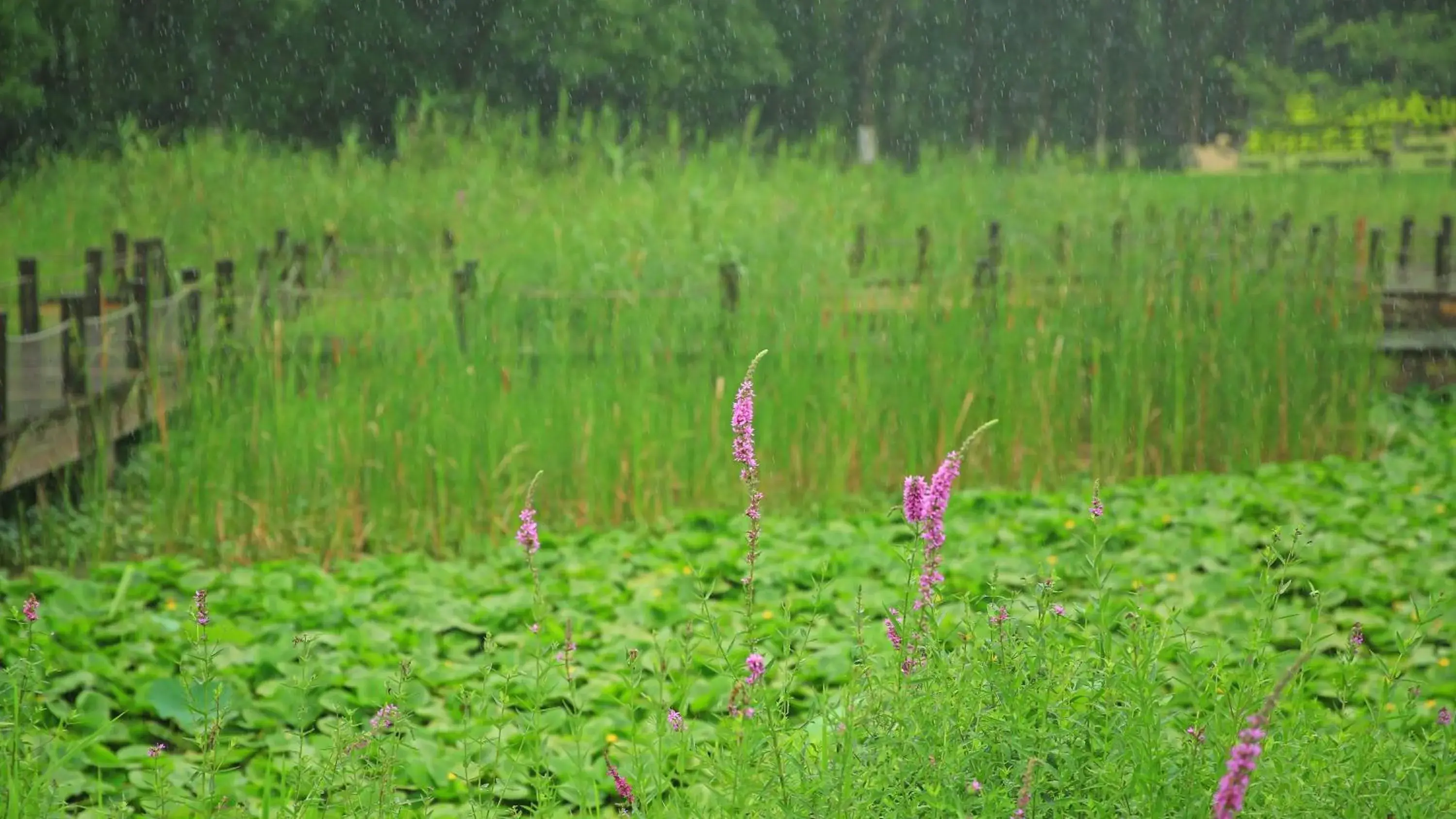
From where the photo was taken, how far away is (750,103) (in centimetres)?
2636

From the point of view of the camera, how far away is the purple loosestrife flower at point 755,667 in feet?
6.99

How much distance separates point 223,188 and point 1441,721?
13454 mm

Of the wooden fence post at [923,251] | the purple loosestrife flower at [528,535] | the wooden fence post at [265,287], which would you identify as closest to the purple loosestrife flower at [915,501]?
the purple loosestrife flower at [528,535]

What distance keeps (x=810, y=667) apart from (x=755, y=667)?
183 cm

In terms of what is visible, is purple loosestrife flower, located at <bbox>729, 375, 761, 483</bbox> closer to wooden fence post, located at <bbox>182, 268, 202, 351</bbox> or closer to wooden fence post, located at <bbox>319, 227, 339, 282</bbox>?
wooden fence post, located at <bbox>182, 268, 202, 351</bbox>

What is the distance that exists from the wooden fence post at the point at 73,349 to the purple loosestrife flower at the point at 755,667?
16.1 ft

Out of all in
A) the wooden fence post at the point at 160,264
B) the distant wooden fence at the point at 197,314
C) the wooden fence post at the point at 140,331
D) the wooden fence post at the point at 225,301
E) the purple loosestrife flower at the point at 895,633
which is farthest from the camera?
the wooden fence post at the point at 160,264

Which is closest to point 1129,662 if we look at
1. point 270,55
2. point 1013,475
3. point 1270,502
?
point 1270,502

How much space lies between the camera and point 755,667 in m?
2.14

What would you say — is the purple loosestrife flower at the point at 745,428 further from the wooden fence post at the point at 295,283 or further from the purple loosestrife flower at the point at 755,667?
the wooden fence post at the point at 295,283

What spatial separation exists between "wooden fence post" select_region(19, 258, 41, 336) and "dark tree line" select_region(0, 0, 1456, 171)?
8.88 meters

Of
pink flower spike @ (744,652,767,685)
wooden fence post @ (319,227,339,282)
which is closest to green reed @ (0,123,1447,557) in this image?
wooden fence post @ (319,227,339,282)

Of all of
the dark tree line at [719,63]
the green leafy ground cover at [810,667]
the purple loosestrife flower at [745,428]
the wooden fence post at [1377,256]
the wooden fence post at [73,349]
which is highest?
the dark tree line at [719,63]

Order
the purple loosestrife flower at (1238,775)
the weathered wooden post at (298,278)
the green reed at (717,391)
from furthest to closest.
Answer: the weathered wooden post at (298,278) → the green reed at (717,391) → the purple loosestrife flower at (1238,775)
